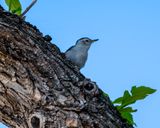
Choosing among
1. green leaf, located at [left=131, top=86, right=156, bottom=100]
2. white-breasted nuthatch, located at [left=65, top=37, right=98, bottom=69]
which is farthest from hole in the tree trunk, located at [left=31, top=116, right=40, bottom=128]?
white-breasted nuthatch, located at [left=65, top=37, right=98, bottom=69]

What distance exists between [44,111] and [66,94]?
0.17 metres

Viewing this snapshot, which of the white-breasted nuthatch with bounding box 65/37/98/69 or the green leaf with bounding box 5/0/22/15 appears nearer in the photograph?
the green leaf with bounding box 5/0/22/15

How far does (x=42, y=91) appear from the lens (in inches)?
111

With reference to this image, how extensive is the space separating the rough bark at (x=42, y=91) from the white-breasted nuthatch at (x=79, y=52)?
7.51ft

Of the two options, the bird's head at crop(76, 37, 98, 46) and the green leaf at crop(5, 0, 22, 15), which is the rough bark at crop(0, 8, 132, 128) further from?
the bird's head at crop(76, 37, 98, 46)

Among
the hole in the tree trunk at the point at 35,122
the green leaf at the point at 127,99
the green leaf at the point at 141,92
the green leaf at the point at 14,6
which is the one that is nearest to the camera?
the hole in the tree trunk at the point at 35,122

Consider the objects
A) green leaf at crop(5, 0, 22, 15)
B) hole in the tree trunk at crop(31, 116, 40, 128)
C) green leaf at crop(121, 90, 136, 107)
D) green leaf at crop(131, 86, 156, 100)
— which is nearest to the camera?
hole in the tree trunk at crop(31, 116, 40, 128)

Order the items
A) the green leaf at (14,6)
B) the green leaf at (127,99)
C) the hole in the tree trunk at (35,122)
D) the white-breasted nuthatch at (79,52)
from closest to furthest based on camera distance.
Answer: the hole in the tree trunk at (35,122)
the green leaf at (127,99)
the green leaf at (14,6)
the white-breasted nuthatch at (79,52)

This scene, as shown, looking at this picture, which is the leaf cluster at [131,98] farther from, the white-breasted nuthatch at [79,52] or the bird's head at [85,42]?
the bird's head at [85,42]

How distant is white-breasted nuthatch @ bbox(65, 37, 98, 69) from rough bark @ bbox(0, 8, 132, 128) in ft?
7.51

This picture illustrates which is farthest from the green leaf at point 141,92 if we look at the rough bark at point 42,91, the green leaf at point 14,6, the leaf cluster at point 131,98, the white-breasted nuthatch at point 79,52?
the white-breasted nuthatch at point 79,52

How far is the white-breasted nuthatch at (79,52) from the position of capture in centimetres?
599

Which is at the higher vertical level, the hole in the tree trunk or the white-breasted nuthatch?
the white-breasted nuthatch

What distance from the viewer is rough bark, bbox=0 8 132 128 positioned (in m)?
2.73
